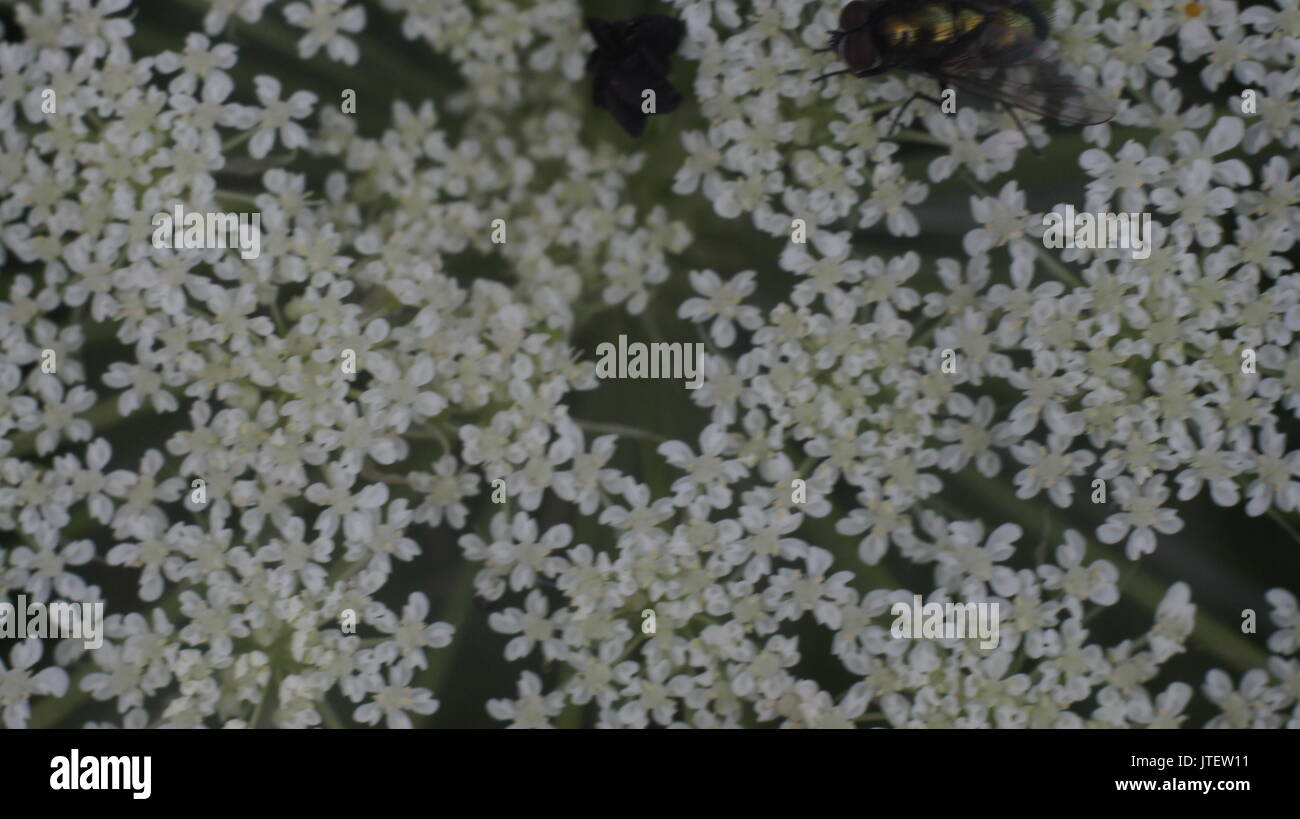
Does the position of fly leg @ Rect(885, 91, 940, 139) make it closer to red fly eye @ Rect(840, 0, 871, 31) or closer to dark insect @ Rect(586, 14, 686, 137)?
red fly eye @ Rect(840, 0, 871, 31)

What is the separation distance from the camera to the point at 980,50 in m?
1.00

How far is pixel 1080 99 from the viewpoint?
3.30 feet

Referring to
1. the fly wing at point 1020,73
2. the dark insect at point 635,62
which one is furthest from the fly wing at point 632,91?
the fly wing at point 1020,73

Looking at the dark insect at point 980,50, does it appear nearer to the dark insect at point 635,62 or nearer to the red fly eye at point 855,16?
the red fly eye at point 855,16

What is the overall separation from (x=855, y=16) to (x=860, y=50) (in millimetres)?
44

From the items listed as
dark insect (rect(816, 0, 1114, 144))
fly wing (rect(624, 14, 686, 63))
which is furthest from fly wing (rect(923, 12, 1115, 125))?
fly wing (rect(624, 14, 686, 63))

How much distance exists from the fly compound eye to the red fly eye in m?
0.01

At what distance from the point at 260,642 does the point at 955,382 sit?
85 cm

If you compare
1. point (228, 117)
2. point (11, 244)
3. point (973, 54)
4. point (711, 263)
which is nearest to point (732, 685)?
point (711, 263)

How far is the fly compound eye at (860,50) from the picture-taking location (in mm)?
1013

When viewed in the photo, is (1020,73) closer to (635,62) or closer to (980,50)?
(980,50)

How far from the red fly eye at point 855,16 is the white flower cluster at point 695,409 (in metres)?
0.05

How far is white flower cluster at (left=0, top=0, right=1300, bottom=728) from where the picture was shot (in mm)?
1018

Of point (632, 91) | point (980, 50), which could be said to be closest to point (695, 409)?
point (632, 91)
